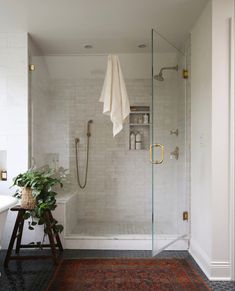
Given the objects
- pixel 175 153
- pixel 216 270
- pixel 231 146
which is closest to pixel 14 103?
pixel 175 153

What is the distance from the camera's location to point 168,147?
10.5ft

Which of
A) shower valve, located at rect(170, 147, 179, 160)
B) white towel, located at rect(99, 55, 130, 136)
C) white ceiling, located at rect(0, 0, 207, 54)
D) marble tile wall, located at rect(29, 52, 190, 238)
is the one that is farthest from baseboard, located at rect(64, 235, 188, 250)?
white ceiling, located at rect(0, 0, 207, 54)

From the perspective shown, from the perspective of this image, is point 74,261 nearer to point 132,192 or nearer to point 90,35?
point 132,192

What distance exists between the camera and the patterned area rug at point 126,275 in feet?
7.98

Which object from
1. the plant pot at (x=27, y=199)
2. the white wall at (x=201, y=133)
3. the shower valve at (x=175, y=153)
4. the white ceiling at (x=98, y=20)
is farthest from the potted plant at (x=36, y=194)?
the white ceiling at (x=98, y=20)

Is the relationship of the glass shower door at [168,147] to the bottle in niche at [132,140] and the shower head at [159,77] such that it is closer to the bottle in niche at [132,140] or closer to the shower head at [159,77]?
the shower head at [159,77]

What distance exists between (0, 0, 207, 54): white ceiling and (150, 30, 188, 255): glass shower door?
25cm

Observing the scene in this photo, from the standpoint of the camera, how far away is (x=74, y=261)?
117 inches

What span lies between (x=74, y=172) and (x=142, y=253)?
1570 millimetres

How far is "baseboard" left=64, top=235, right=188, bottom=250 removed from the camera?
3287 millimetres

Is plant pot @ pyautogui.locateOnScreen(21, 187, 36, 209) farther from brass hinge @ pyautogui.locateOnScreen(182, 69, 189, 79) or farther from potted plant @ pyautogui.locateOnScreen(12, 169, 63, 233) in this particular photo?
brass hinge @ pyautogui.locateOnScreen(182, 69, 189, 79)

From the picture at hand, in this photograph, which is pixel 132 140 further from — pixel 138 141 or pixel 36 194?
pixel 36 194

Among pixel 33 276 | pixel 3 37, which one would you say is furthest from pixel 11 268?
pixel 3 37

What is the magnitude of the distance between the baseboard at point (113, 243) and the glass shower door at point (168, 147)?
47mm
